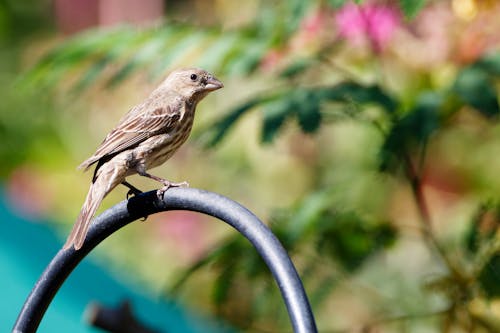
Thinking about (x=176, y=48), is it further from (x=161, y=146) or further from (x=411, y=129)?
(x=411, y=129)

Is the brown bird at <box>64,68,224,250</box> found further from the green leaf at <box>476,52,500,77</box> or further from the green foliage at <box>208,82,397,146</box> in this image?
the green leaf at <box>476,52,500,77</box>

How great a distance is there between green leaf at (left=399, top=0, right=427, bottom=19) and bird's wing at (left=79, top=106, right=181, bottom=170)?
1.06m

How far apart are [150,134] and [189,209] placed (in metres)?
1.06

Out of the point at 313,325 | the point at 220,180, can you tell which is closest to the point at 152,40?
the point at 313,325

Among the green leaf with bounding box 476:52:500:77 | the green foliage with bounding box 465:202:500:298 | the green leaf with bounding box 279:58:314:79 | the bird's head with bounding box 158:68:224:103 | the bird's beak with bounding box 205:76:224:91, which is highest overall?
the bird's head with bounding box 158:68:224:103

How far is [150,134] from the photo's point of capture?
317 cm

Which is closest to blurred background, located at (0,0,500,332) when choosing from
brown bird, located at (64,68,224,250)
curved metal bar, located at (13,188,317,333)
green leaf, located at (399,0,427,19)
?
green leaf, located at (399,0,427,19)

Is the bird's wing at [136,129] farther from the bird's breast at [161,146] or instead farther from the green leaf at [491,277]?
the green leaf at [491,277]

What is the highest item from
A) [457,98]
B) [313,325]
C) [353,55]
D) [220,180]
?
[220,180]

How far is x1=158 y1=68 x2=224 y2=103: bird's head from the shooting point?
3313 mm

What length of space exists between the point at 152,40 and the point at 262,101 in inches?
21.6

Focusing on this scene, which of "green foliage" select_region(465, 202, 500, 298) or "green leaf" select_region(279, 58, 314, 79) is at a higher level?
"green leaf" select_region(279, 58, 314, 79)

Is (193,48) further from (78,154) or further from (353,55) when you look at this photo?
(78,154)

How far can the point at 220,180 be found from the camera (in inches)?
259
